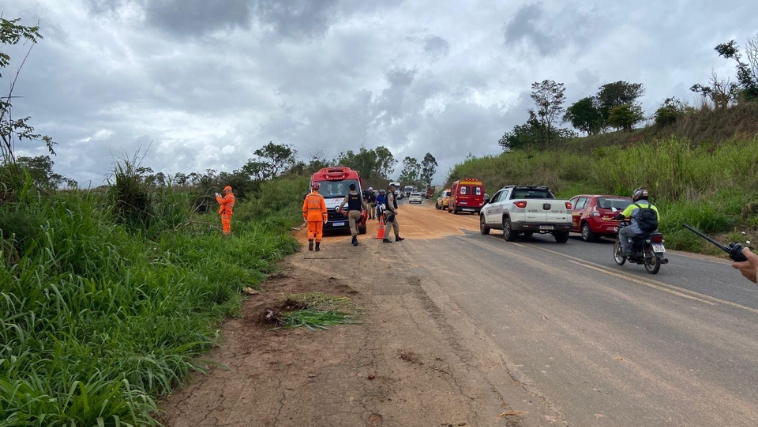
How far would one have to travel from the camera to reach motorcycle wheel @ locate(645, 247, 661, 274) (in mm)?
9706

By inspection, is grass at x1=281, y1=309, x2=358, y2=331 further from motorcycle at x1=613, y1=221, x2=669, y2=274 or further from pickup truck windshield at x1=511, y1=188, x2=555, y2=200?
pickup truck windshield at x1=511, y1=188, x2=555, y2=200

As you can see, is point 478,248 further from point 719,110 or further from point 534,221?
point 719,110

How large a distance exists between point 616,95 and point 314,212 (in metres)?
52.1

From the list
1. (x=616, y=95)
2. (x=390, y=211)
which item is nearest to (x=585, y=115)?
(x=616, y=95)

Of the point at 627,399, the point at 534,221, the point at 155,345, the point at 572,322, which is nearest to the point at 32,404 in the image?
the point at 155,345

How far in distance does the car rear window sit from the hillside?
130 cm

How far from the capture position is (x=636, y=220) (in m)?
10.3

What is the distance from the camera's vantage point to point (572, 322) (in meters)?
6.16

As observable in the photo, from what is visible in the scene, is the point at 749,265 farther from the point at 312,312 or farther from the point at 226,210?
the point at 226,210

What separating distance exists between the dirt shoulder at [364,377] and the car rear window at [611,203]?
11.2 m

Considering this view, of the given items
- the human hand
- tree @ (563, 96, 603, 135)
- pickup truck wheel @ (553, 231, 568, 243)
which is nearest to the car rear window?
pickup truck wheel @ (553, 231, 568, 243)

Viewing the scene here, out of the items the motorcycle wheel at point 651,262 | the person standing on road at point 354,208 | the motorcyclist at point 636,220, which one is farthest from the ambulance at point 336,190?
the motorcycle wheel at point 651,262

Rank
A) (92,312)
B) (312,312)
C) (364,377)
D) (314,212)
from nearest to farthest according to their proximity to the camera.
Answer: (364,377) → (92,312) → (312,312) → (314,212)

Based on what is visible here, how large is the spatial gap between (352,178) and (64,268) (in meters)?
14.5
